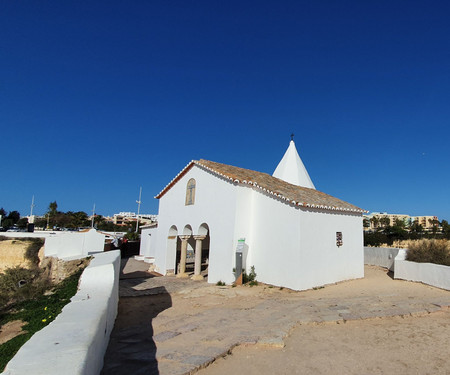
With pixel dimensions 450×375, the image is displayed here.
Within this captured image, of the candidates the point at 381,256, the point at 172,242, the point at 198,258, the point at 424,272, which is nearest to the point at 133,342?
the point at 198,258

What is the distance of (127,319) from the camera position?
7.59 m

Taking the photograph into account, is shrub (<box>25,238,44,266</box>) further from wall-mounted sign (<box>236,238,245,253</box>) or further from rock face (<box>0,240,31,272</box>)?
wall-mounted sign (<box>236,238,245,253</box>)

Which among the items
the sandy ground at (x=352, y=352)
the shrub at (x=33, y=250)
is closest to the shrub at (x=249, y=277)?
the sandy ground at (x=352, y=352)

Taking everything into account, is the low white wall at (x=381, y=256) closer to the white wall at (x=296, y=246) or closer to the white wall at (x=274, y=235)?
the white wall at (x=274, y=235)

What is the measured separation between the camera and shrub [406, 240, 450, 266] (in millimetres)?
12859

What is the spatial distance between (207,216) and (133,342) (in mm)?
8913

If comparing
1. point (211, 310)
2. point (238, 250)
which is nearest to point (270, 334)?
point (211, 310)

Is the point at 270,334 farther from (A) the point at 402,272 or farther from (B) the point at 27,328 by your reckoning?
(A) the point at 402,272

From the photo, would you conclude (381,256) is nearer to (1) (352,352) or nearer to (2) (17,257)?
(1) (352,352)

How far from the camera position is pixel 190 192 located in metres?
15.7

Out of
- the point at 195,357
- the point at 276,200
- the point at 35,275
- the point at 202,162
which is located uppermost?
the point at 202,162

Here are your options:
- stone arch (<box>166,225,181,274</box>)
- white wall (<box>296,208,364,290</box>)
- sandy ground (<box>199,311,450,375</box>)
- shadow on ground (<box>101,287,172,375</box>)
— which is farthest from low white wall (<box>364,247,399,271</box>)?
shadow on ground (<box>101,287,172,375</box>)

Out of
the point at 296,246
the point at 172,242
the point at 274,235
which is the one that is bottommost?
the point at 172,242

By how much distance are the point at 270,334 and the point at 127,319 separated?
3828mm
